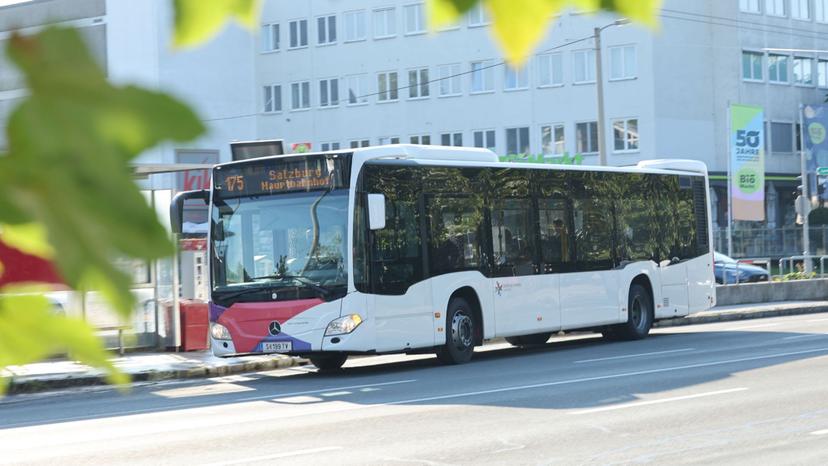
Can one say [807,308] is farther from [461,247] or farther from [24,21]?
[24,21]

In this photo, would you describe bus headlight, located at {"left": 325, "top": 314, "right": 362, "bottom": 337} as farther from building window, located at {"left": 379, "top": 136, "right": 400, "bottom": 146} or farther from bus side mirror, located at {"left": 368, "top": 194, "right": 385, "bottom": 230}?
building window, located at {"left": 379, "top": 136, "right": 400, "bottom": 146}

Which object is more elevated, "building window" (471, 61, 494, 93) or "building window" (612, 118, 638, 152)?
"building window" (471, 61, 494, 93)

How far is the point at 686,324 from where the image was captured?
27.3 m

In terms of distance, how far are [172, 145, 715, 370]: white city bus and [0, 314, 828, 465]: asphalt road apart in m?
0.64

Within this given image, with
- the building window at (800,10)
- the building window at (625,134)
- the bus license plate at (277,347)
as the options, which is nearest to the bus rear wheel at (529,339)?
the bus license plate at (277,347)

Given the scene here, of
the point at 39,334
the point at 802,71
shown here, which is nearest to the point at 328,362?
the point at 39,334

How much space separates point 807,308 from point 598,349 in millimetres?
12866

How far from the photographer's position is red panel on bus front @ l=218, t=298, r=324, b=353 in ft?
54.1

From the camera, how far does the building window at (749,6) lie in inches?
2426

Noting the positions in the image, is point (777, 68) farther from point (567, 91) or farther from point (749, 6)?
point (567, 91)

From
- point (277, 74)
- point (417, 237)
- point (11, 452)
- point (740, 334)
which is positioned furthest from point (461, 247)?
point (277, 74)

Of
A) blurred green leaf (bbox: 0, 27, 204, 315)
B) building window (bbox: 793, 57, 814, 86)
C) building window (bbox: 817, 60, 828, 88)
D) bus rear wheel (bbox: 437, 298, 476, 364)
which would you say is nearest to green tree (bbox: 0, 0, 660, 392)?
blurred green leaf (bbox: 0, 27, 204, 315)

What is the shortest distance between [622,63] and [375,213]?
4421 centimetres

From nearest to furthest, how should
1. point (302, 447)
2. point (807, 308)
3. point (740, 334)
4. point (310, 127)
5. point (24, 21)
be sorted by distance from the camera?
1. point (24, 21)
2. point (302, 447)
3. point (740, 334)
4. point (807, 308)
5. point (310, 127)
